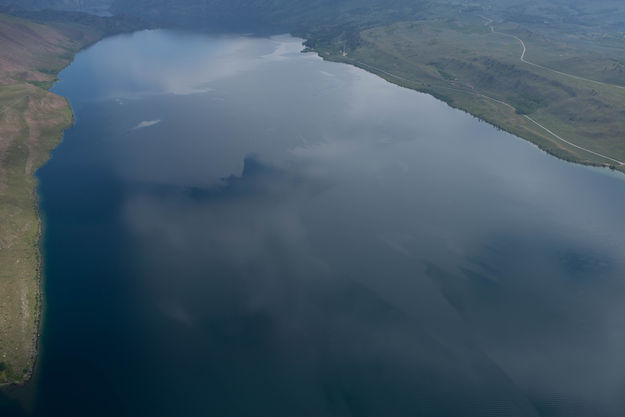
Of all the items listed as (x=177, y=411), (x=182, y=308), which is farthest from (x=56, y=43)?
(x=177, y=411)

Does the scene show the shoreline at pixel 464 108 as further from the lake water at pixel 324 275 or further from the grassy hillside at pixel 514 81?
the lake water at pixel 324 275

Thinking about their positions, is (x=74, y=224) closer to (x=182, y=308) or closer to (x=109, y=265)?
(x=109, y=265)

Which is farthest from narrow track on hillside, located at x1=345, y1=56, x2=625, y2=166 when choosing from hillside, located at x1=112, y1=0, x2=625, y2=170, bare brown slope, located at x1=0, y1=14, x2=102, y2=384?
bare brown slope, located at x1=0, y1=14, x2=102, y2=384

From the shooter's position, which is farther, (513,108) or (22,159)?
(513,108)

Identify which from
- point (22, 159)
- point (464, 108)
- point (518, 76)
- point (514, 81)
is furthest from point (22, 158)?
point (518, 76)

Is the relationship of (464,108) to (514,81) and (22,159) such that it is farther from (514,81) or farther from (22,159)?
(22,159)
